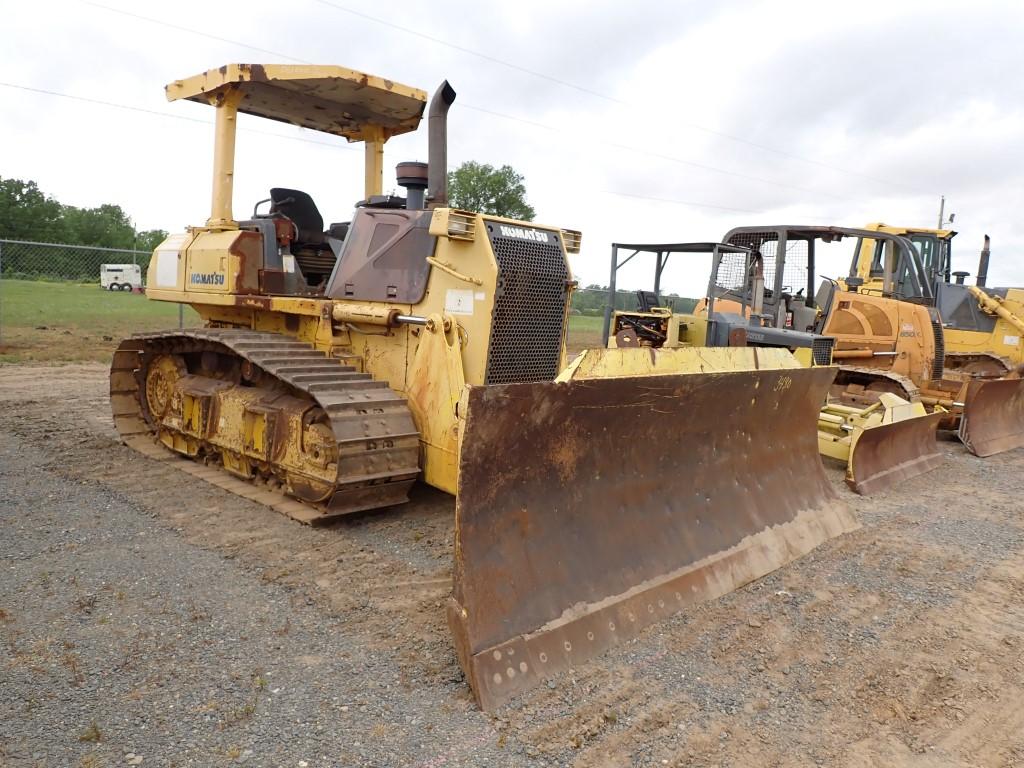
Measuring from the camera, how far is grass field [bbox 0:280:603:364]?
12945 mm

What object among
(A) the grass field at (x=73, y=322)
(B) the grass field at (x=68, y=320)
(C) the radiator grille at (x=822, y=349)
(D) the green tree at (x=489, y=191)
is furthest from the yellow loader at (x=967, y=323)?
(D) the green tree at (x=489, y=191)

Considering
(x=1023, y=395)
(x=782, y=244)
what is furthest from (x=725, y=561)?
(x=1023, y=395)

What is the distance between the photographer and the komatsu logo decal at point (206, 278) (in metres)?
6.23

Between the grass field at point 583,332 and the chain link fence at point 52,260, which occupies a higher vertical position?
the chain link fence at point 52,260

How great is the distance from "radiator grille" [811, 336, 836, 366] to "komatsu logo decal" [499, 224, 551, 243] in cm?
441

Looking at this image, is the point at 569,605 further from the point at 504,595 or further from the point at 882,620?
the point at 882,620

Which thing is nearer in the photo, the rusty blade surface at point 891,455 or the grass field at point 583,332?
the rusty blade surface at point 891,455

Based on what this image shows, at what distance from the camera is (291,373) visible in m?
5.04

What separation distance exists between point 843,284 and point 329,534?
9.17 metres

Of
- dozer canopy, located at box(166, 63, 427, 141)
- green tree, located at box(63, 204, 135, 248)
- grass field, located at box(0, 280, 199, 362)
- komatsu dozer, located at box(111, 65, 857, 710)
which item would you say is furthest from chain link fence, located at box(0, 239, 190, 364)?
green tree, located at box(63, 204, 135, 248)

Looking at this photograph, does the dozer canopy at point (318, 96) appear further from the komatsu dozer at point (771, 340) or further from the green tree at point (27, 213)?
the green tree at point (27, 213)

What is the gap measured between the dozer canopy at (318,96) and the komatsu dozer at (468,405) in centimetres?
3

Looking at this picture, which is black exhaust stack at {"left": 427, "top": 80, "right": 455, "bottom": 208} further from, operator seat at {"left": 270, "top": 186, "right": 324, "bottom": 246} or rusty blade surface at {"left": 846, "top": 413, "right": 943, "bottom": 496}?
rusty blade surface at {"left": 846, "top": 413, "right": 943, "bottom": 496}

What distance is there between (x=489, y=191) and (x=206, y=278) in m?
32.5
